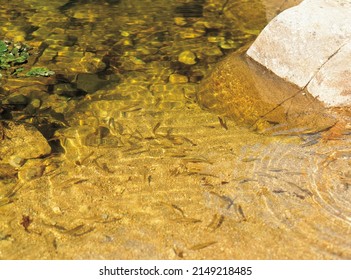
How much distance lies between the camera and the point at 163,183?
184 inches

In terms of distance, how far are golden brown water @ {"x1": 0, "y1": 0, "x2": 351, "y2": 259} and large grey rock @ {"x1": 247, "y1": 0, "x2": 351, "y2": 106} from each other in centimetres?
86

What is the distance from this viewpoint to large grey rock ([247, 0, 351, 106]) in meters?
5.83

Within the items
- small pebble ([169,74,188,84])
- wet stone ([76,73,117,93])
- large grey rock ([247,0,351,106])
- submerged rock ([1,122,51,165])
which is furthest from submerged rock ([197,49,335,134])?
submerged rock ([1,122,51,165])

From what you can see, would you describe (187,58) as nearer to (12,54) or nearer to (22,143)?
(12,54)

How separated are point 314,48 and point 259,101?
1006 millimetres

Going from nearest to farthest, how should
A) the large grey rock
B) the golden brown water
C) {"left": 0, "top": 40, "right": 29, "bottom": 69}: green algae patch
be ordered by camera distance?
the golden brown water → the large grey rock → {"left": 0, "top": 40, "right": 29, "bottom": 69}: green algae patch

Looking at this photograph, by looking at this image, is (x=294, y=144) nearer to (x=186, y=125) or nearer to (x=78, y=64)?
(x=186, y=125)

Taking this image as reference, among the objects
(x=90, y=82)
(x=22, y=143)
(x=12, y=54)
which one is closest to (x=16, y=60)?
(x=12, y=54)

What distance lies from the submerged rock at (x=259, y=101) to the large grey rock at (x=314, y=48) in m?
0.17

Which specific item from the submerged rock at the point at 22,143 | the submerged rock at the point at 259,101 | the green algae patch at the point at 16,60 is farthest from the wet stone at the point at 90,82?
the submerged rock at the point at 259,101

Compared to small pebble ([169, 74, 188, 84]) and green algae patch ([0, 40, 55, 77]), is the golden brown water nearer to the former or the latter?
small pebble ([169, 74, 188, 84])

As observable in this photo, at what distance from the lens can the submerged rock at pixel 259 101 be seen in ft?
18.3

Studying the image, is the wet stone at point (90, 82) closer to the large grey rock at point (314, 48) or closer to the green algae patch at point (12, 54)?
the green algae patch at point (12, 54)

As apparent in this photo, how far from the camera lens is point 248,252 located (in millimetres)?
3908
